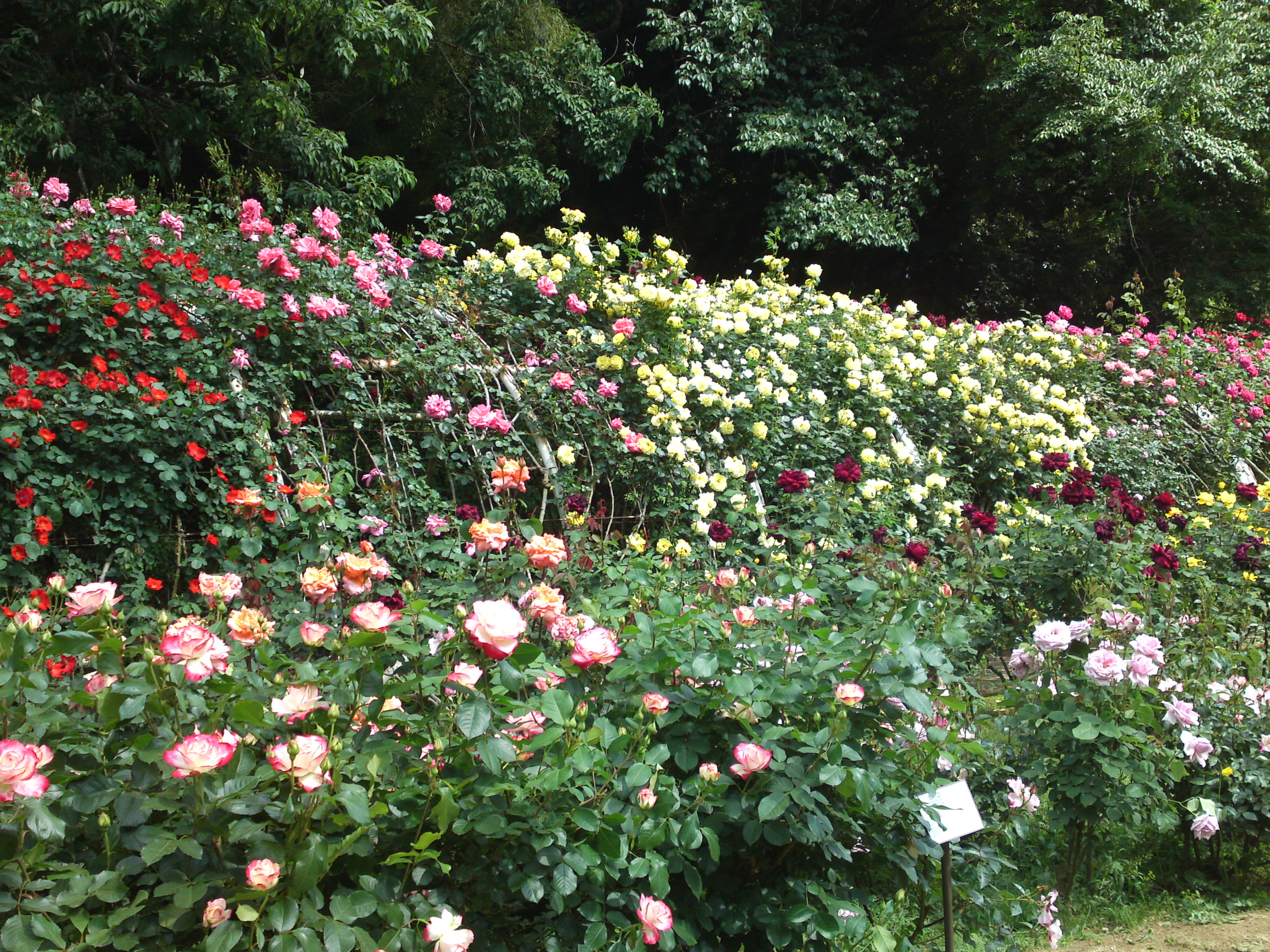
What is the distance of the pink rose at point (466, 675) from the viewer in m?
1.21

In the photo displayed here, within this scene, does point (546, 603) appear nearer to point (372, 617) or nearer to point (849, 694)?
point (372, 617)

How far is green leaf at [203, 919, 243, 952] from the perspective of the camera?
3.18ft

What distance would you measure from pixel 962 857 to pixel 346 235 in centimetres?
674

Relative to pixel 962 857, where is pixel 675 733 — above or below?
above

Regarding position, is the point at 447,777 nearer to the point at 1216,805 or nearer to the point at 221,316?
the point at 1216,805

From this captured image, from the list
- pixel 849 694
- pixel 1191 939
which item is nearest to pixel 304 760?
pixel 849 694

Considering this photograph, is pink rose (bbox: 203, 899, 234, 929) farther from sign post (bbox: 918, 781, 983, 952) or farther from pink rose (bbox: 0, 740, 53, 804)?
sign post (bbox: 918, 781, 983, 952)

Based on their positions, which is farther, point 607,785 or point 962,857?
point 962,857

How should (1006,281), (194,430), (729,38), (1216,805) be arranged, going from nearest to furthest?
(1216,805), (194,430), (729,38), (1006,281)

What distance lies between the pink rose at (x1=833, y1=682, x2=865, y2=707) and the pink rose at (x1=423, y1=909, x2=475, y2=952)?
2.08 ft

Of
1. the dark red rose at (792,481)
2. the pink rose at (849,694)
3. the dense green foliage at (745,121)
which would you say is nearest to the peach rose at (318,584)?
the pink rose at (849,694)

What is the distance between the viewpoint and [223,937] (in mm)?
983

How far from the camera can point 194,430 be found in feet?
9.46

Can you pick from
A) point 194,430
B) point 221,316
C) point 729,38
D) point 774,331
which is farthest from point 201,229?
point 729,38
